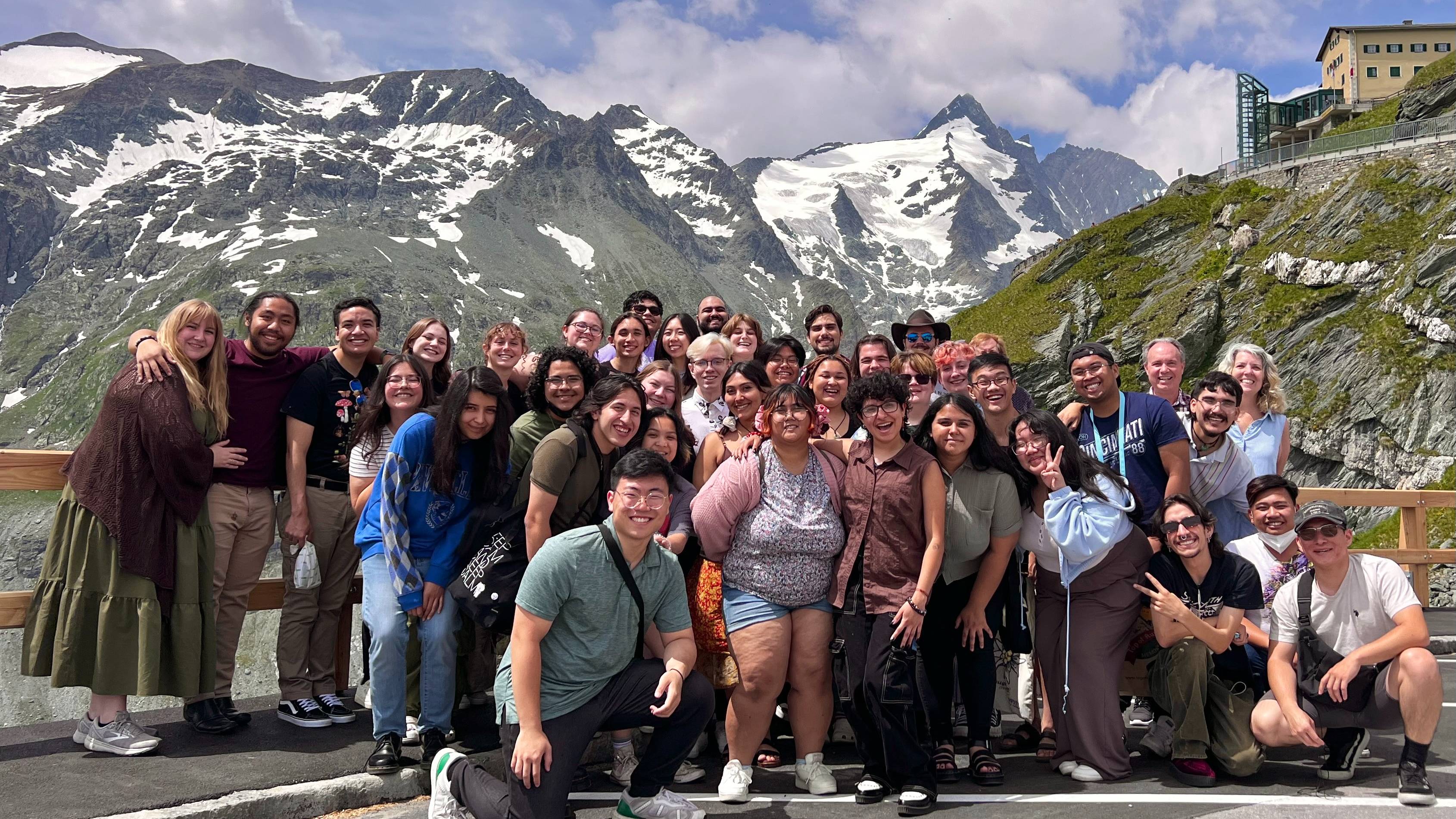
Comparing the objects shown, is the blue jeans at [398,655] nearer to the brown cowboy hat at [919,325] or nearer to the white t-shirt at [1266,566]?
the brown cowboy hat at [919,325]

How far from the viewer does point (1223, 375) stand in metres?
6.58

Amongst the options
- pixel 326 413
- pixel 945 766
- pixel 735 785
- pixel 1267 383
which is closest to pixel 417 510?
pixel 326 413

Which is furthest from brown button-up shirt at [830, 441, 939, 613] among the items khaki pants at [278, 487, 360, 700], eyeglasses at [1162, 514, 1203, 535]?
khaki pants at [278, 487, 360, 700]

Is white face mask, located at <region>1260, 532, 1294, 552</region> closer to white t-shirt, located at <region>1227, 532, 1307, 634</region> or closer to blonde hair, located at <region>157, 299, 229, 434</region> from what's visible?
white t-shirt, located at <region>1227, 532, 1307, 634</region>

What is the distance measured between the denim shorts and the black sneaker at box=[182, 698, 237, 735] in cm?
311

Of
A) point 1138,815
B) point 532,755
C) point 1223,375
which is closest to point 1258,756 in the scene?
point 1138,815

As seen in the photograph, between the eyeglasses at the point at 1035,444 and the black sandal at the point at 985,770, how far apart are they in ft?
5.50

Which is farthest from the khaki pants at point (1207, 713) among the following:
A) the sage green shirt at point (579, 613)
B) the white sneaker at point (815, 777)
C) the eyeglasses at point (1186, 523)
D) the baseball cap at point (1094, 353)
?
the sage green shirt at point (579, 613)

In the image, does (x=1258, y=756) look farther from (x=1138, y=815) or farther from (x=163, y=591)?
(x=163, y=591)

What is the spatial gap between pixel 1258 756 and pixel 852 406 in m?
2.88

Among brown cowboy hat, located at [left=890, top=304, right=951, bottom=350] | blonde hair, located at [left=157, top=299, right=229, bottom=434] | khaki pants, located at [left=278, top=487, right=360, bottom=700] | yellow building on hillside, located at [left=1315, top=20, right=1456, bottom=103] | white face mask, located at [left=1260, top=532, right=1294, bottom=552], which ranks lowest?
khaki pants, located at [left=278, top=487, right=360, bottom=700]

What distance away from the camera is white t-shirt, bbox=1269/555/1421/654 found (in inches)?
205

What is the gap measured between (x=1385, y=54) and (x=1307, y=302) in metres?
56.2

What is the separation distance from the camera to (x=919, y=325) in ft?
26.9
